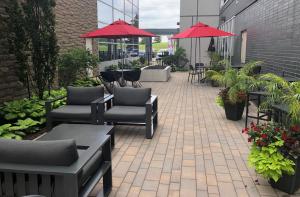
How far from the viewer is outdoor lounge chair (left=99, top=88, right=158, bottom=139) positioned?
500 cm

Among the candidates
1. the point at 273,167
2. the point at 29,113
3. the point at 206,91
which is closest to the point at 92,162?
the point at 273,167

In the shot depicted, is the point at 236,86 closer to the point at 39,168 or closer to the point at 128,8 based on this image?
the point at 39,168

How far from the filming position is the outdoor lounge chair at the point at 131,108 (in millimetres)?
5004

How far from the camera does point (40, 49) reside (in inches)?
251

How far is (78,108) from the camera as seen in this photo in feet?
17.7

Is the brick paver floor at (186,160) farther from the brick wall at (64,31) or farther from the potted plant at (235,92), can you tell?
the brick wall at (64,31)

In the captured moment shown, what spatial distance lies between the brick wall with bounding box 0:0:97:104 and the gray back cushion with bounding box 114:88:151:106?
245 centimetres

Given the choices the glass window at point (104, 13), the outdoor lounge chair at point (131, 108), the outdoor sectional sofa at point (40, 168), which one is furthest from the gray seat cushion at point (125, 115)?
the glass window at point (104, 13)

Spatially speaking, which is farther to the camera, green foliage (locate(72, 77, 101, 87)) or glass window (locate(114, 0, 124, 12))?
glass window (locate(114, 0, 124, 12))

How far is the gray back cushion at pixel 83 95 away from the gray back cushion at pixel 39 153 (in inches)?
134

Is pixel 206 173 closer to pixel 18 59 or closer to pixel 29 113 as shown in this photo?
pixel 29 113

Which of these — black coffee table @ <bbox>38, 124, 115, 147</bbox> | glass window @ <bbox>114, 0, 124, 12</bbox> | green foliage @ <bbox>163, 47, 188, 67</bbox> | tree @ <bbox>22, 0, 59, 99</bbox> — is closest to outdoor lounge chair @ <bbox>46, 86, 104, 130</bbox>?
black coffee table @ <bbox>38, 124, 115, 147</bbox>

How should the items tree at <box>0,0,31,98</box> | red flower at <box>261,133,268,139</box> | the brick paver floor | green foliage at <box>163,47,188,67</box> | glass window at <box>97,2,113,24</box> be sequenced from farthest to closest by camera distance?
green foliage at <box>163,47,188,67</box> → glass window at <box>97,2,113,24</box> → tree at <box>0,0,31,98</box> → the brick paver floor → red flower at <box>261,133,268,139</box>

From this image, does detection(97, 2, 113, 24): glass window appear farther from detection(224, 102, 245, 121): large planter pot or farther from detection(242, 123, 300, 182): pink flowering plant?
detection(242, 123, 300, 182): pink flowering plant
